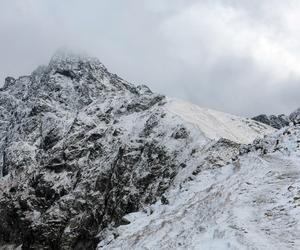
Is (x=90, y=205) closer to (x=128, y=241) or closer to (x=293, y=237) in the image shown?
(x=128, y=241)

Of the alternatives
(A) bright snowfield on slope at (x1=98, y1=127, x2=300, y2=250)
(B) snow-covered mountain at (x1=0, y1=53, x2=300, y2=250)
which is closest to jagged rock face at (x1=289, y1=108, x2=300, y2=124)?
(B) snow-covered mountain at (x1=0, y1=53, x2=300, y2=250)

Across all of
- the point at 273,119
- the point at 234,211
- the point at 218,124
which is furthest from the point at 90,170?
the point at 234,211

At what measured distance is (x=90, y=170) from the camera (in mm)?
120312

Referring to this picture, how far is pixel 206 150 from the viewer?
8294cm

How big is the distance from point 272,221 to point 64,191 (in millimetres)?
103375

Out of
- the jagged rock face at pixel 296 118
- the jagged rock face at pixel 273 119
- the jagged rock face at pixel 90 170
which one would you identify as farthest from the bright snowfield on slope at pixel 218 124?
the jagged rock face at pixel 273 119

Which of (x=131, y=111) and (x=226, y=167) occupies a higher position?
(x=131, y=111)

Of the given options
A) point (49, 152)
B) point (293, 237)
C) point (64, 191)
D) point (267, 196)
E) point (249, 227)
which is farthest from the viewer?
point (49, 152)

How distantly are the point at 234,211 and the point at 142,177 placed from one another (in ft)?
A: 242

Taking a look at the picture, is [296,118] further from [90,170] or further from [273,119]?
[273,119]

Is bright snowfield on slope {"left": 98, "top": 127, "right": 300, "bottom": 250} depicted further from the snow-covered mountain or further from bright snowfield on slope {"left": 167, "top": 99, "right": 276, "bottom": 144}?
bright snowfield on slope {"left": 167, "top": 99, "right": 276, "bottom": 144}

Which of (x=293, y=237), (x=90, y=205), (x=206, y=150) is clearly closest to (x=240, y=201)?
(x=293, y=237)

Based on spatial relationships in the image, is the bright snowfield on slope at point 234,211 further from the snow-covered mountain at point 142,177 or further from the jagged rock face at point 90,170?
Answer: the jagged rock face at point 90,170

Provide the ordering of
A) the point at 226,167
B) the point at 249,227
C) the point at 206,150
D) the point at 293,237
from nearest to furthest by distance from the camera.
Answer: the point at 293,237 < the point at 249,227 < the point at 226,167 < the point at 206,150
